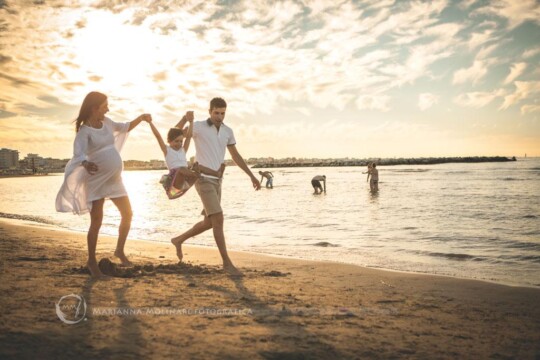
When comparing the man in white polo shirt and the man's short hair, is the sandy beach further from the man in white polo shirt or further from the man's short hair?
the man's short hair

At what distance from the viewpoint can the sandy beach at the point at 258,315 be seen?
271 centimetres

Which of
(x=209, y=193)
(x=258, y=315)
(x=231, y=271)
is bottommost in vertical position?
(x=231, y=271)

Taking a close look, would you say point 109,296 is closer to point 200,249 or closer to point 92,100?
point 92,100

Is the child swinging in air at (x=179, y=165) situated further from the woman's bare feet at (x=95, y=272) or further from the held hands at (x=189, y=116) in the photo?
the woman's bare feet at (x=95, y=272)

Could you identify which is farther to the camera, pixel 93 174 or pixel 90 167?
pixel 93 174

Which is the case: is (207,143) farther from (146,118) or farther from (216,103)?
(146,118)

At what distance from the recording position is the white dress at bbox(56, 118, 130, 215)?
4863 millimetres

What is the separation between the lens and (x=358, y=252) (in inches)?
318

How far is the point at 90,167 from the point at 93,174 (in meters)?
0.16

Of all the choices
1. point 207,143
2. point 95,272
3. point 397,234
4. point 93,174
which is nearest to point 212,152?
point 207,143

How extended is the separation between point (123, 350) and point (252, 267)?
12.2ft

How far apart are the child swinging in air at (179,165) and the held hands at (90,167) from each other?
111 centimetres

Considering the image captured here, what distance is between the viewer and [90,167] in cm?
457

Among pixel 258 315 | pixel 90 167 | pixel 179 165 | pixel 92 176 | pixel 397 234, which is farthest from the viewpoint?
pixel 397 234
